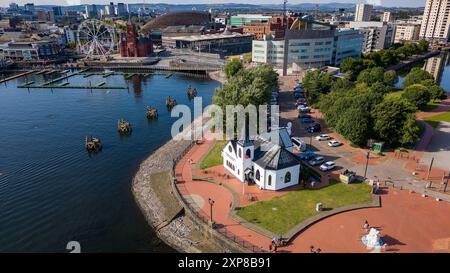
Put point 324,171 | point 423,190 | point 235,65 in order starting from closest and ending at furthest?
point 423,190 → point 324,171 → point 235,65

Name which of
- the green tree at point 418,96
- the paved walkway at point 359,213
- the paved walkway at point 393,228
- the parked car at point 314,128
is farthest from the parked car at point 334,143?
the green tree at point 418,96

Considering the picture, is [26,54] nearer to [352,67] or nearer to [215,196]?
[352,67]

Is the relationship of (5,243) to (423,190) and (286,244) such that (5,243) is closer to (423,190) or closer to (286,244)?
(286,244)

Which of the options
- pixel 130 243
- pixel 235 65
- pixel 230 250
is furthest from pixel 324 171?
pixel 235 65

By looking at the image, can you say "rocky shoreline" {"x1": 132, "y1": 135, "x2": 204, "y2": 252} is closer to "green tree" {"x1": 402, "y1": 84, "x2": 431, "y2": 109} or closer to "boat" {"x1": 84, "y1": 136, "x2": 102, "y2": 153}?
"boat" {"x1": 84, "y1": 136, "x2": 102, "y2": 153}

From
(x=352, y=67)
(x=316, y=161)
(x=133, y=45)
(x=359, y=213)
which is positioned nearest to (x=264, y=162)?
(x=316, y=161)

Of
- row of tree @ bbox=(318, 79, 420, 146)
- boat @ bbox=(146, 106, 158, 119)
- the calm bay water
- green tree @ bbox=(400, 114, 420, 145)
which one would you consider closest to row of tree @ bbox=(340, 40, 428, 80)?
the calm bay water
